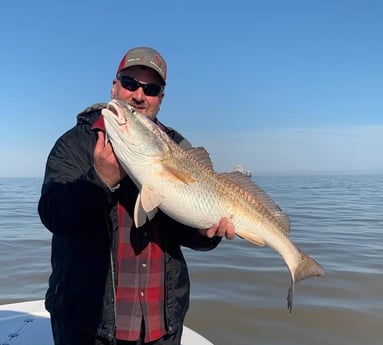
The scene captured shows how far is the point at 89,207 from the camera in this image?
102 inches

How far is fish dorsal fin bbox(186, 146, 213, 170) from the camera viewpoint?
128 inches

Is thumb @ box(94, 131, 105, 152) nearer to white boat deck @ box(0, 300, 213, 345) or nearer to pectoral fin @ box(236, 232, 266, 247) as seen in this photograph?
pectoral fin @ box(236, 232, 266, 247)

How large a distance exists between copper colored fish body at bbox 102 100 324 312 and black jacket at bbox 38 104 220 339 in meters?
0.22

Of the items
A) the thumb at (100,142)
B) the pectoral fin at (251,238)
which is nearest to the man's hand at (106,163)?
the thumb at (100,142)

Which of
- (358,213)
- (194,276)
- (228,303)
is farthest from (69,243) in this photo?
(358,213)

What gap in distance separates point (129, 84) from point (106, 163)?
0.78 metres

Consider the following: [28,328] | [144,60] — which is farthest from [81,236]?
[28,328]

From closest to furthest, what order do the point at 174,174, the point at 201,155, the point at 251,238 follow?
the point at 174,174
the point at 201,155
the point at 251,238

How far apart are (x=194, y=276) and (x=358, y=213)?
11642 millimetres

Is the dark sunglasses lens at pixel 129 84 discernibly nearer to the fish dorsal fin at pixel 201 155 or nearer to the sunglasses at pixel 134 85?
the sunglasses at pixel 134 85

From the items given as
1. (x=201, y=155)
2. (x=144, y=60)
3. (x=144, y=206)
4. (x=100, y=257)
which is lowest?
(x=100, y=257)

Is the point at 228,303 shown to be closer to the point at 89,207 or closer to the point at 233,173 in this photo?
the point at 233,173

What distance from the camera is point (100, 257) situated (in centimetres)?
275

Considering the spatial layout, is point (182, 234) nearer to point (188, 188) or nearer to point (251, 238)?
point (188, 188)
